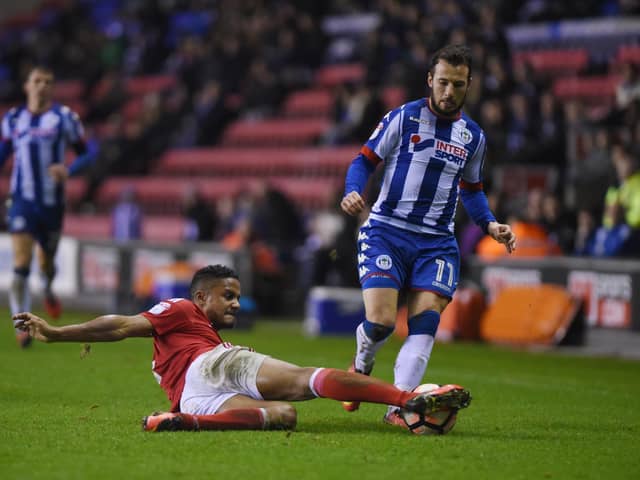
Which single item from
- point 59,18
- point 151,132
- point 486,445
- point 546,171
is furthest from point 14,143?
point 59,18

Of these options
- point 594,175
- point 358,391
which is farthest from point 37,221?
point 594,175

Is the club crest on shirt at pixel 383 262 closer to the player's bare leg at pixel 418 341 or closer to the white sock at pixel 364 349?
the player's bare leg at pixel 418 341

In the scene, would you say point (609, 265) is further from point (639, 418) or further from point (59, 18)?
point (59, 18)

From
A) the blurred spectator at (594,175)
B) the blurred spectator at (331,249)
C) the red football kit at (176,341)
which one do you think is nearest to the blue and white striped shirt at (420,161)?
the red football kit at (176,341)

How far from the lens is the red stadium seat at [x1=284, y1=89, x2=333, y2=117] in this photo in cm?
2338

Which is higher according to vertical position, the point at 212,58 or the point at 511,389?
the point at 212,58

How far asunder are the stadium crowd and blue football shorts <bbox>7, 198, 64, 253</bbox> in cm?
520

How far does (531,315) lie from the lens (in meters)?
14.0

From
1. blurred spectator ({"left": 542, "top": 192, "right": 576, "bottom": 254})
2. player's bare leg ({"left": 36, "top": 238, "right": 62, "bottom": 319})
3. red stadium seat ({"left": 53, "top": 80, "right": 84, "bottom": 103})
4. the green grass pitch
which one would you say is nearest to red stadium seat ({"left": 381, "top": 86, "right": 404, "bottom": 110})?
blurred spectator ({"left": 542, "top": 192, "right": 576, "bottom": 254})

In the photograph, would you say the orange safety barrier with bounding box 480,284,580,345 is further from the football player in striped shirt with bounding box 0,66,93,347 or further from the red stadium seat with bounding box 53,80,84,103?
the red stadium seat with bounding box 53,80,84,103

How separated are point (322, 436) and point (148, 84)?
903 inches

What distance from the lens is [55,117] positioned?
38.2ft

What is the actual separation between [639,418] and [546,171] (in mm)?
9758

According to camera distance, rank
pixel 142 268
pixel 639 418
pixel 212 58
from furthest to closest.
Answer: pixel 212 58, pixel 142 268, pixel 639 418
